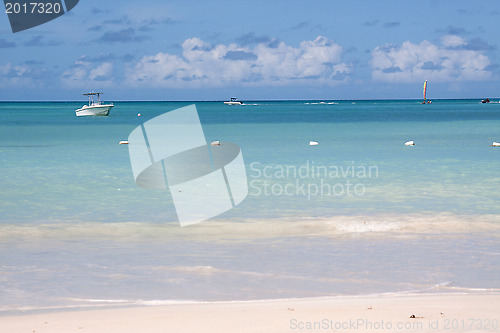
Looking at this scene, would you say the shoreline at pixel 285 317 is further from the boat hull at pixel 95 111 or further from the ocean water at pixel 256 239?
the boat hull at pixel 95 111

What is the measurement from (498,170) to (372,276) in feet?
48.0

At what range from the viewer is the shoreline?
17.8 feet

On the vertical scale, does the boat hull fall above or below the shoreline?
below

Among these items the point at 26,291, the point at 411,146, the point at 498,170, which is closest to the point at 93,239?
the point at 26,291

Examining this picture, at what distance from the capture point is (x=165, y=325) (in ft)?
18.1

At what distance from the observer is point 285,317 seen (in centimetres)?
569

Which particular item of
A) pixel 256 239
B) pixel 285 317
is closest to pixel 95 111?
pixel 256 239

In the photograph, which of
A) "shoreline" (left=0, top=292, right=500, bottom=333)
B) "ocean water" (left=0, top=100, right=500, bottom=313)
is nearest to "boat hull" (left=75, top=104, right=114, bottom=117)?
"ocean water" (left=0, top=100, right=500, bottom=313)

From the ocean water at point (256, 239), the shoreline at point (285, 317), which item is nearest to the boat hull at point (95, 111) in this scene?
the ocean water at point (256, 239)

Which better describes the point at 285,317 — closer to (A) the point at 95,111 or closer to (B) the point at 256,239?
(B) the point at 256,239

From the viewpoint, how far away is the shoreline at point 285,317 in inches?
214

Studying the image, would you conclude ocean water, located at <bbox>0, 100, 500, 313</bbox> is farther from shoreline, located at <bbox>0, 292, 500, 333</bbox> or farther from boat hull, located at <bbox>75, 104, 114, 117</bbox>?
boat hull, located at <bbox>75, 104, 114, 117</bbox>

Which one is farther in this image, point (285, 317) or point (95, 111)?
point (95, 111)

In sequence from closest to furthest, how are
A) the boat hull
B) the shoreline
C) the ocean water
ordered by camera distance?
1. the shoreline
2. the ocean water
3. the boat hull
